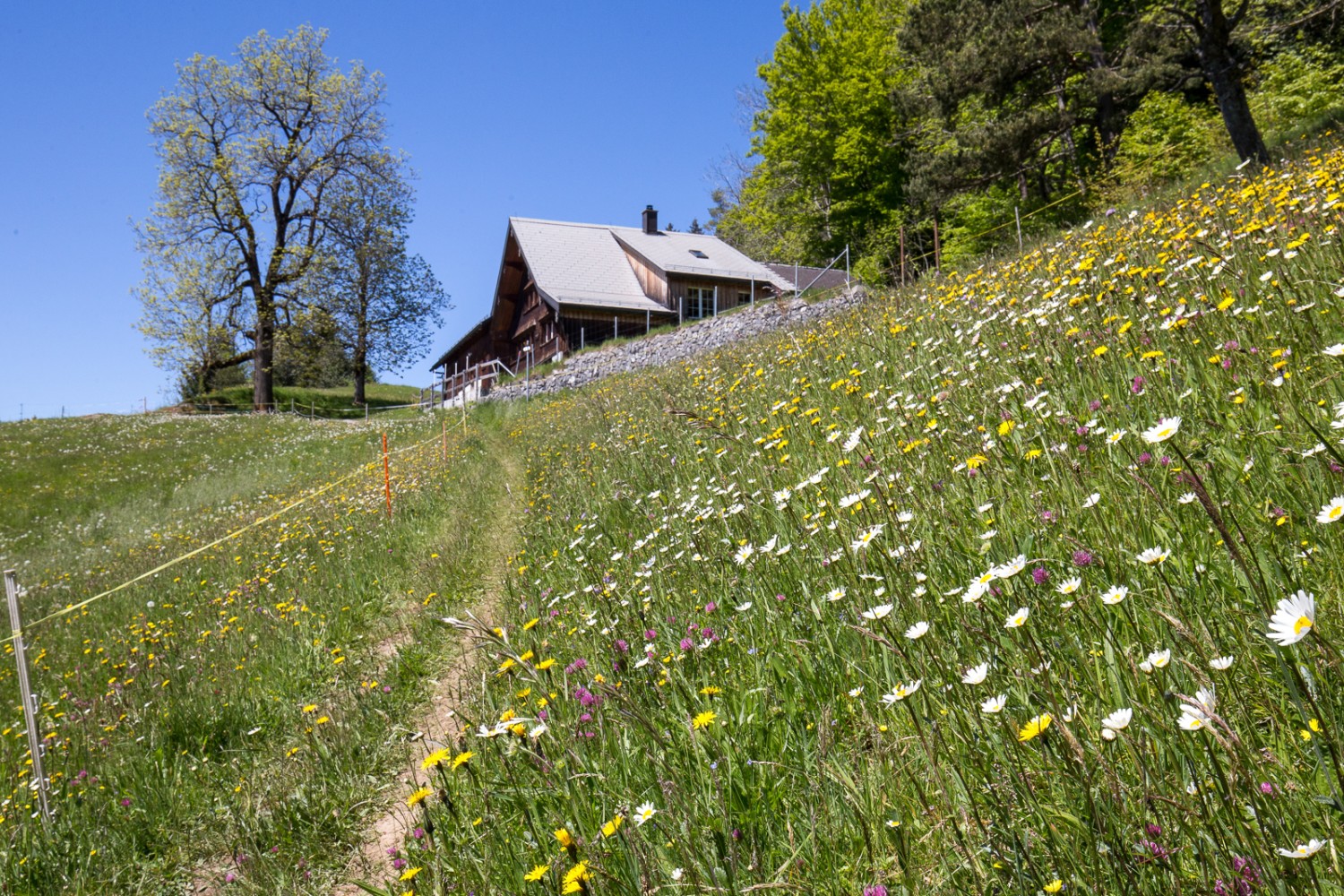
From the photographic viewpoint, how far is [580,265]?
39.1 meters

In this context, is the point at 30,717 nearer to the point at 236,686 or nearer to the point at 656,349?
the point at 236,686

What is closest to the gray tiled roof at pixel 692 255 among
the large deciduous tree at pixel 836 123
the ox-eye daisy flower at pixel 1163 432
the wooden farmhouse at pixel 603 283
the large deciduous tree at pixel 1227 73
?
the wooden farmhouse at pixel 603 283

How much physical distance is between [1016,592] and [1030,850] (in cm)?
64

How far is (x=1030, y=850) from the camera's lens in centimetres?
155

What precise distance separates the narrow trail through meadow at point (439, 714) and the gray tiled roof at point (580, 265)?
2804 centimetres

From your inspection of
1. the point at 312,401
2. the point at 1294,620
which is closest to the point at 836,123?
the point at 312,401

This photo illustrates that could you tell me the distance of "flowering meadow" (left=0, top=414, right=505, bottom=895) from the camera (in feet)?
11.6

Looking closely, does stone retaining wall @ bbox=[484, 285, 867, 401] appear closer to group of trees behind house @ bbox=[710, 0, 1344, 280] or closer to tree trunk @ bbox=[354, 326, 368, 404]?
group of trees behind house @ bbox=[710, 0, 1344, 280]

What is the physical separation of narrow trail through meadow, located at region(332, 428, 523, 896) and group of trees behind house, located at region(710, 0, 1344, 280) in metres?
6.71

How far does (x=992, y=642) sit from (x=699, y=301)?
3727 centimetres

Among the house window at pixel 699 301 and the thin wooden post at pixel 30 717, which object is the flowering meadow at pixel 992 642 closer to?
the thin wooden post at pixel 30 717

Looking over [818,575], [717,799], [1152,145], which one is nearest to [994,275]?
[818,575]

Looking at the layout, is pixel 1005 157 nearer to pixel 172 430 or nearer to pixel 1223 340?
pixel 1223 340

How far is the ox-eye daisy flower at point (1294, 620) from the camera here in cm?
81
